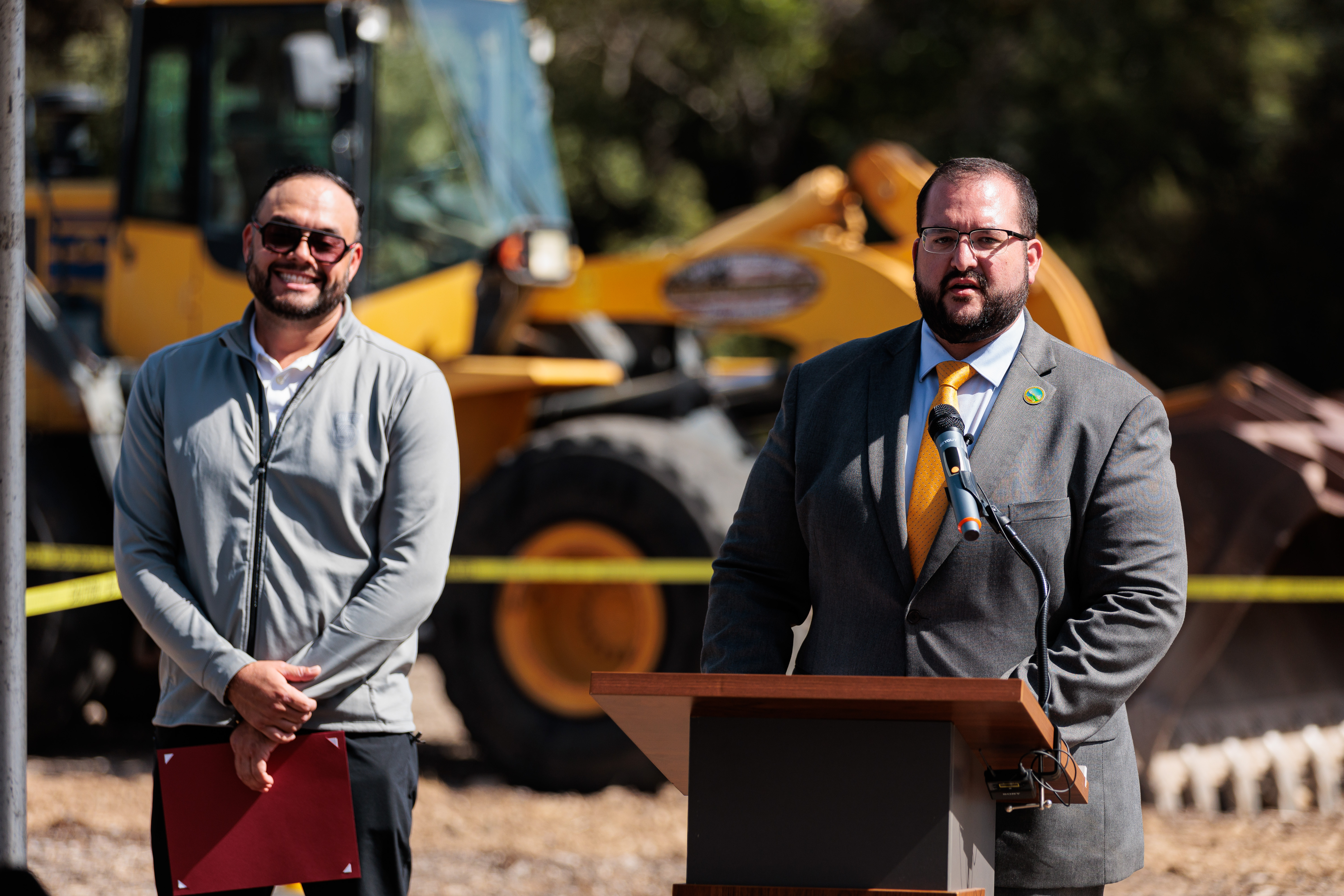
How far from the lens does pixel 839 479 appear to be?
238cm

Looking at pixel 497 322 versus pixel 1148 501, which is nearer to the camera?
pixel 1148 501

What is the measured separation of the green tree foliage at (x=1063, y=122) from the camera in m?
16.8

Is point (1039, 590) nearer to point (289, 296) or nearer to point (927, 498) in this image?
point (927, 498)

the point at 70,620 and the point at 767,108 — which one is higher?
the point at 767,108

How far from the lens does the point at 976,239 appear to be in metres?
2.29

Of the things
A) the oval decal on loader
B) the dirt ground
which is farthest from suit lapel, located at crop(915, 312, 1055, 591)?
the oval decal on loader

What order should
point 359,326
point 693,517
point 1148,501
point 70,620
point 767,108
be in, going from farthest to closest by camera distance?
point 767,108, point 70,620, point 693,517, point 359,326, point 1148,501

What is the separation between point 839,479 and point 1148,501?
0.45 meters

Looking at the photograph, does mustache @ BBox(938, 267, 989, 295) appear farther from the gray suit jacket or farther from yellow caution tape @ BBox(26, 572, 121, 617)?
yellow caution tape @ BBox(26, 572, 121, 617)

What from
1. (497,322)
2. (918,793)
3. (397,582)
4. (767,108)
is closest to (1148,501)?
(918,793)

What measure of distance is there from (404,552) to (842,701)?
1.13 meters

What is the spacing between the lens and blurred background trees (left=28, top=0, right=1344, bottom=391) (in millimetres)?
16734

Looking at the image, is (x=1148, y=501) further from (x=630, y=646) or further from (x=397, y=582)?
(x=630, y=646)

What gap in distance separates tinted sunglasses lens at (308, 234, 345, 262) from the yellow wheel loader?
11.2 feet
